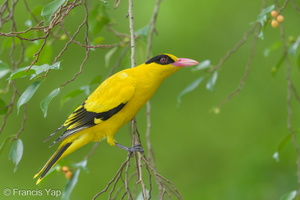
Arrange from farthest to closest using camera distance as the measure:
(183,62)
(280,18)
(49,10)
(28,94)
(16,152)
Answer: (183,62)
(280,18)
(16,152)
(28,94)
(49,10)

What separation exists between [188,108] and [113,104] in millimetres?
2994

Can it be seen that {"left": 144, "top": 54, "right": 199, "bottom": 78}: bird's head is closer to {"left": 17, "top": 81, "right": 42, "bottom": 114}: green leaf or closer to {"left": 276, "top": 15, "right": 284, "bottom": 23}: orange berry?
{"left": 276, "top": 15, "right": 284, "bottom": 23}: orange berry

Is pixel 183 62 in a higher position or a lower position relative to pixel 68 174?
higher

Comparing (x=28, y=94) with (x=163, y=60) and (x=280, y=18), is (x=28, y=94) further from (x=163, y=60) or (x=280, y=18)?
(x=280, y=18)

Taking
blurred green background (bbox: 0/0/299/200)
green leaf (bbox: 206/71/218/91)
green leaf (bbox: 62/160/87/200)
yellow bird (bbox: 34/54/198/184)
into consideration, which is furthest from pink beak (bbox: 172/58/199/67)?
blurred green background (bbox: 0/0/299/200)

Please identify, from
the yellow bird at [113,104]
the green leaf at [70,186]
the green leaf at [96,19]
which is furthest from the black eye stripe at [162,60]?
the green leaf at [70,186]

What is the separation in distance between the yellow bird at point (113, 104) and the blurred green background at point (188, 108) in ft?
7.05

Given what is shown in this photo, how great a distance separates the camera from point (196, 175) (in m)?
5.92

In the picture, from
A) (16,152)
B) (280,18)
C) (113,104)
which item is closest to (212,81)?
(280,18)

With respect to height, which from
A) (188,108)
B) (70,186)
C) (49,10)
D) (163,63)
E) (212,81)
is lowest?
(188,108)

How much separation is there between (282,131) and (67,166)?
3170 millimetres

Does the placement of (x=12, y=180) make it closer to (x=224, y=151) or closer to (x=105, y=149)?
(x=105, y=149)

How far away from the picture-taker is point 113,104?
3158 millimetres

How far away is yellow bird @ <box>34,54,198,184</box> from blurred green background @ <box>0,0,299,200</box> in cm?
215
